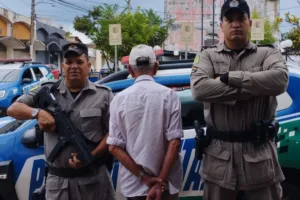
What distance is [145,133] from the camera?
229 centimetres

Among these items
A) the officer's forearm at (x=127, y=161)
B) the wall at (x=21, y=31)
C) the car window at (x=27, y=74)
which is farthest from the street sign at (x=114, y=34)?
the wall at (x=21, y=31)

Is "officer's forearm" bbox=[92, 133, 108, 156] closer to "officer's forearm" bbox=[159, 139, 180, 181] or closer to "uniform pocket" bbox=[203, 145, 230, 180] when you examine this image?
"officer's forearm" bbox=[159, 139, 180, 181]

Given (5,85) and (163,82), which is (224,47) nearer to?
(163,82)

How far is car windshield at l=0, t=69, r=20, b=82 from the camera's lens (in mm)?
12055

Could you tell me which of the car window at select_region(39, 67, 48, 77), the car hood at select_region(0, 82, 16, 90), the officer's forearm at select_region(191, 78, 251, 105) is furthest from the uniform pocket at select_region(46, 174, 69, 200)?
the car window at select_region(39, 67, 48, 77)

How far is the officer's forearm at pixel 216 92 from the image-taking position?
2.30 m

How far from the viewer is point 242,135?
2.39m

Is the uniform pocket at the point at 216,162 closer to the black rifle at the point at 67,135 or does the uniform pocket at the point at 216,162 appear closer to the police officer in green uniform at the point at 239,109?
the police officer in green uniform at the point at 239,109

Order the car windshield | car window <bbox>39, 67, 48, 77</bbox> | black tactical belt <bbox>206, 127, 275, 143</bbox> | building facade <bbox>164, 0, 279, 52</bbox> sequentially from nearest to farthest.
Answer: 1. black tactical belt <bbox>206, 127, 275, 143</bbox>
2. the car windshield
3. car window <bbox>39, 67, 48, 77</bbox>
4. building facade <bbox>164, 0, 279, 52</bbox>

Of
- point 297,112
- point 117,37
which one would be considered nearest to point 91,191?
point 297,112

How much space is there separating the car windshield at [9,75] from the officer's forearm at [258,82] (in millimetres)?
10798

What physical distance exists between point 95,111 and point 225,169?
0.92 metres

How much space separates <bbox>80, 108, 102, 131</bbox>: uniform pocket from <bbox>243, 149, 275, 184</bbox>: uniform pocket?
988mm

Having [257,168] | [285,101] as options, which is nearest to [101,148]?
[257,168]
